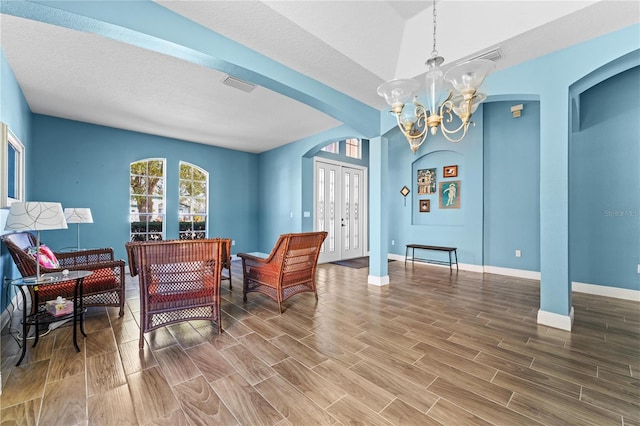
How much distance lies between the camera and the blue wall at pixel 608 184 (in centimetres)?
368

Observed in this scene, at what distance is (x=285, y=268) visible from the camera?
3262 mm

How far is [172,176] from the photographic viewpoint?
595cm

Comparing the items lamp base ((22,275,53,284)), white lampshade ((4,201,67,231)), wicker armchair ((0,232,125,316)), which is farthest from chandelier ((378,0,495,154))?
wicker armchair ((0,232,125,316))

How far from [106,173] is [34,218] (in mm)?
3478

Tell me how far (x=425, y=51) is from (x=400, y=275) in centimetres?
365

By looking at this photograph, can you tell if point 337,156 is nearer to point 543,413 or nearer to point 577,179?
point 577,179

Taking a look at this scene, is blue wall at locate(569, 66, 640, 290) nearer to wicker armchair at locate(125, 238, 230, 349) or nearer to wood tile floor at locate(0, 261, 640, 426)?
wood tile floor at locate(0, 261, 640, 426)

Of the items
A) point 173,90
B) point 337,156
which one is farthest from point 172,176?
point 337,156

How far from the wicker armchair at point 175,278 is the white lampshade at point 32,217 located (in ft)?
2.11

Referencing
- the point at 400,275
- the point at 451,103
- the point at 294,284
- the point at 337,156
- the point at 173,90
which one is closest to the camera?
the point at 451,103

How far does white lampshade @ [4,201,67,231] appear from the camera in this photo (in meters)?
2.22

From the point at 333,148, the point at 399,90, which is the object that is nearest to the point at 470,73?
the point at 399,90

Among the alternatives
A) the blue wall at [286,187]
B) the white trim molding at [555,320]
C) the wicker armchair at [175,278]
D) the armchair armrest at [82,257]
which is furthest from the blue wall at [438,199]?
the armchair armrest at [82,257]

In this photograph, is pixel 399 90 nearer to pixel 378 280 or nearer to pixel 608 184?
pixel 378 280
